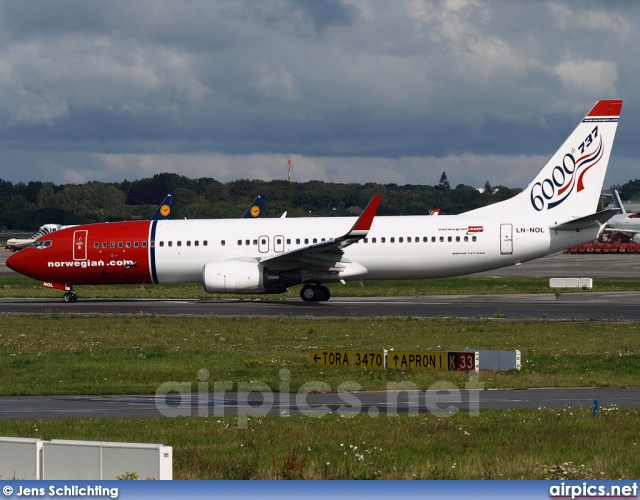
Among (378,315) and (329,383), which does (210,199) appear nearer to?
(378,315)

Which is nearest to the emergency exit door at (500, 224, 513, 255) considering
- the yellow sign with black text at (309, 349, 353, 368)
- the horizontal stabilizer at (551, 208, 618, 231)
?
the horizontal stabilizer at (551, 208, 618, 231)

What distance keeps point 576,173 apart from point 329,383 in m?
27.5

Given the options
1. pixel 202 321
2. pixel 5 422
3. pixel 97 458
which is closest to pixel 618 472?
pixel 97 458

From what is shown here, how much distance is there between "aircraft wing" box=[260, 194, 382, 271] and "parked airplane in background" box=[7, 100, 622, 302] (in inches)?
2.8

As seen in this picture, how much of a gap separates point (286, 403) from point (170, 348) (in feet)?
34.7

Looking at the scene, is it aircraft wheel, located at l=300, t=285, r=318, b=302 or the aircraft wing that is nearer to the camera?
the aircraft wing

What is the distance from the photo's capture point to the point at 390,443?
1427 centimetres

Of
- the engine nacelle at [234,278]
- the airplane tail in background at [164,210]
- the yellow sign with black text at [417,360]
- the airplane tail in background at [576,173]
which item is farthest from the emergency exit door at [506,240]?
the airplane tail in background at [164,210]

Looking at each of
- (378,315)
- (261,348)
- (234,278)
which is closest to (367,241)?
(234,278)

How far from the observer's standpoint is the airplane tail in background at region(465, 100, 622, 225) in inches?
1789

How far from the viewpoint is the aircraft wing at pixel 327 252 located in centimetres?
4191

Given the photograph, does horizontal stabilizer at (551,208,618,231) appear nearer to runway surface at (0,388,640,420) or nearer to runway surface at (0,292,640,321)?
runway surface at (0,292,640,321)

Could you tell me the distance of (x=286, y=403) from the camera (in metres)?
18.7
